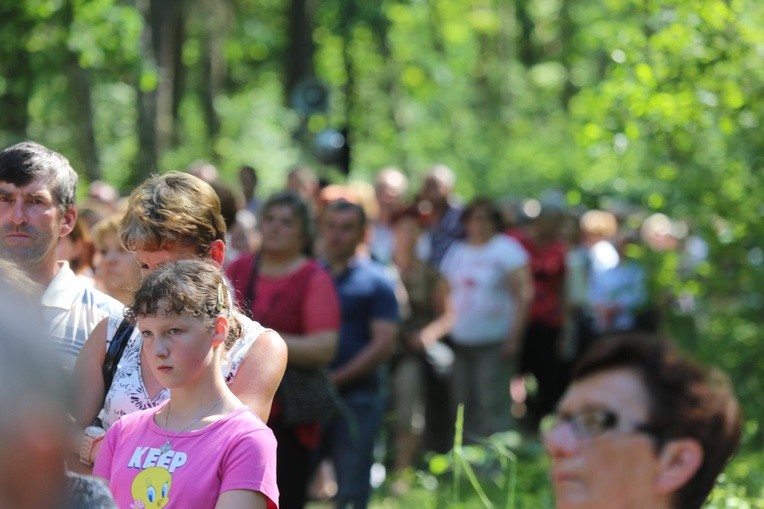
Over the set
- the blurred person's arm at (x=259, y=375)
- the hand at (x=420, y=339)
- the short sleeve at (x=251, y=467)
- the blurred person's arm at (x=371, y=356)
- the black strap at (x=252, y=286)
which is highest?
the blurred person's arm at (x=259, y=375)

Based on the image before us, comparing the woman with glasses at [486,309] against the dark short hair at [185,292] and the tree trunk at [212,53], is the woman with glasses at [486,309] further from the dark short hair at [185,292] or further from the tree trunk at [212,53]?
the tree trunk at [212,53]

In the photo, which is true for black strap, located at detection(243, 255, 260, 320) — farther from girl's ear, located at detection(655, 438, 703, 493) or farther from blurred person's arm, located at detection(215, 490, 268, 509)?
girl's ear, located at detection(655, 438, 703, 493)

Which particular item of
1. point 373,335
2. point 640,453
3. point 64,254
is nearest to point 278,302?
point 64,254

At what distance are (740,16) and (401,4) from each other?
9473 millimetres

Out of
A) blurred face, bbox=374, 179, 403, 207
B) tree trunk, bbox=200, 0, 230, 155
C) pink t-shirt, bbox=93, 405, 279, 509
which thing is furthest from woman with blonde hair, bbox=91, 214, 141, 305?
tree trunk, bbox=200, 0, 230, 155

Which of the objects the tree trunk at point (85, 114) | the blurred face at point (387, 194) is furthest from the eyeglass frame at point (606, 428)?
the tree trunk at point (85, 114)

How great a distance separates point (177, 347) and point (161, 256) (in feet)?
1.77

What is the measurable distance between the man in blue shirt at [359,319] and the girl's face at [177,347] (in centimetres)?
420

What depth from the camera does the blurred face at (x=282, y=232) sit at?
24.3 feet

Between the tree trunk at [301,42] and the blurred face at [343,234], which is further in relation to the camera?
the tree trunk at [301,42]

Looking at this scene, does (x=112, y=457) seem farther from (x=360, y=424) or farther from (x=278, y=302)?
(x=360, y=424)

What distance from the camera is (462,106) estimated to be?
117 feet

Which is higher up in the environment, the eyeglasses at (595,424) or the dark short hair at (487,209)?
the eyeglasses at (595,424)

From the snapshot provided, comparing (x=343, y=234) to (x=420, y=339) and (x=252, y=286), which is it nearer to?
(x=252, y=286)
